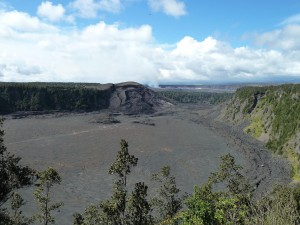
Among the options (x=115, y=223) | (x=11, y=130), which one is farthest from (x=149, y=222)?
(x=11, y=130)

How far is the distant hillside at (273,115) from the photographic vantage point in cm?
11125

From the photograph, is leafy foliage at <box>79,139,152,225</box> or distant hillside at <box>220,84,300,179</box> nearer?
leafy foliage at <box>79,139,152,225</box>

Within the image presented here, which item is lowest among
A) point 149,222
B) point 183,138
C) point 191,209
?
point 183,138

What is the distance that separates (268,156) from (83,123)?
9498 centimetres

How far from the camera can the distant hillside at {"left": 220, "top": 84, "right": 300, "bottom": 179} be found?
4380 inches

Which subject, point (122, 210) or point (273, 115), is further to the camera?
point (273, 115)

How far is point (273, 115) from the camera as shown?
453 feet

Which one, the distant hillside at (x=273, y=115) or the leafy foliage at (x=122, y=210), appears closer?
the leafy foliage at (x=122, y=210)

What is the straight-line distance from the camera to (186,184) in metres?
84.2

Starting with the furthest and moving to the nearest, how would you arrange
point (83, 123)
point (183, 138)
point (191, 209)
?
point (83, 123) → point (183, 138) → point (191, 209)

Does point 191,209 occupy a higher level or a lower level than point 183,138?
higher

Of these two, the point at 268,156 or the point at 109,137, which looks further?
the point at 109,137

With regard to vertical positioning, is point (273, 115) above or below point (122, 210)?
below

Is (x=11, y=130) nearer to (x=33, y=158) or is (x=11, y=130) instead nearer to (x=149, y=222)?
(x=33, y=158)
